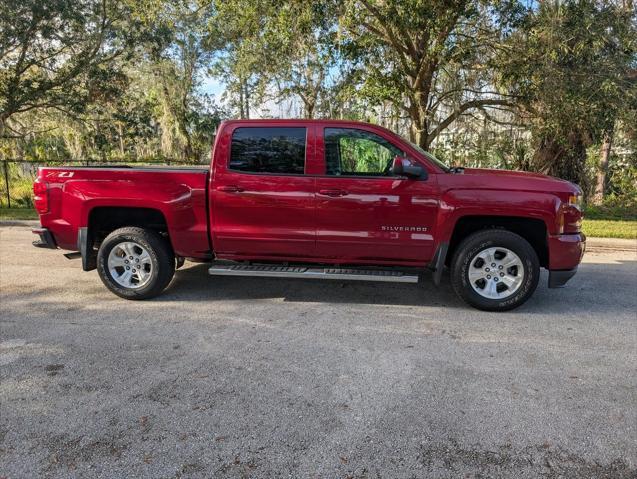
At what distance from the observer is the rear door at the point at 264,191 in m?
5.05

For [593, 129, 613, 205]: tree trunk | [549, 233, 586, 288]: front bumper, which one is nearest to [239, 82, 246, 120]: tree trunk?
[593, 129, 613, 205]: tree trunk

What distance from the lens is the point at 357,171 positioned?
5168 millimetres

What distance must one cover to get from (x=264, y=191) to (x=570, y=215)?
129 inches

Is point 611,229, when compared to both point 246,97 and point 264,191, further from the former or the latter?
point 246,97

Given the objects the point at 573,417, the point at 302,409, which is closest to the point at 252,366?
the point at 302,409

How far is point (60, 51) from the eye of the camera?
45.5ft

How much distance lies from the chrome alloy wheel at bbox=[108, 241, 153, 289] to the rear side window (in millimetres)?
1482

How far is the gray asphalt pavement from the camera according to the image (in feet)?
8.41

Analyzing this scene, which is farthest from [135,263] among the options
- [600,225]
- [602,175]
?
[602,175]

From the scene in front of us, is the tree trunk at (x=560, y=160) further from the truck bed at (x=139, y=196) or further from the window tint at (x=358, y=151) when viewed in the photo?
the truck bed at (x=139, y=196)

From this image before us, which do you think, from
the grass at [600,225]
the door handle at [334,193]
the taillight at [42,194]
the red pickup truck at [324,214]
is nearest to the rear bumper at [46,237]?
the red pickup truck at [324,214]

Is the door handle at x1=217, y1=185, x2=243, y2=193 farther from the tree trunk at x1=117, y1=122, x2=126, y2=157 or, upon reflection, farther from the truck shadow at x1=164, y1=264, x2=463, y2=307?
the tree trunk at x1=117, y1=122, x2=126, y2=157

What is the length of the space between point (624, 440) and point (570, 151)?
12244 mm

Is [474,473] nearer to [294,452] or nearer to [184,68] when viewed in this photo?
[294,452]
